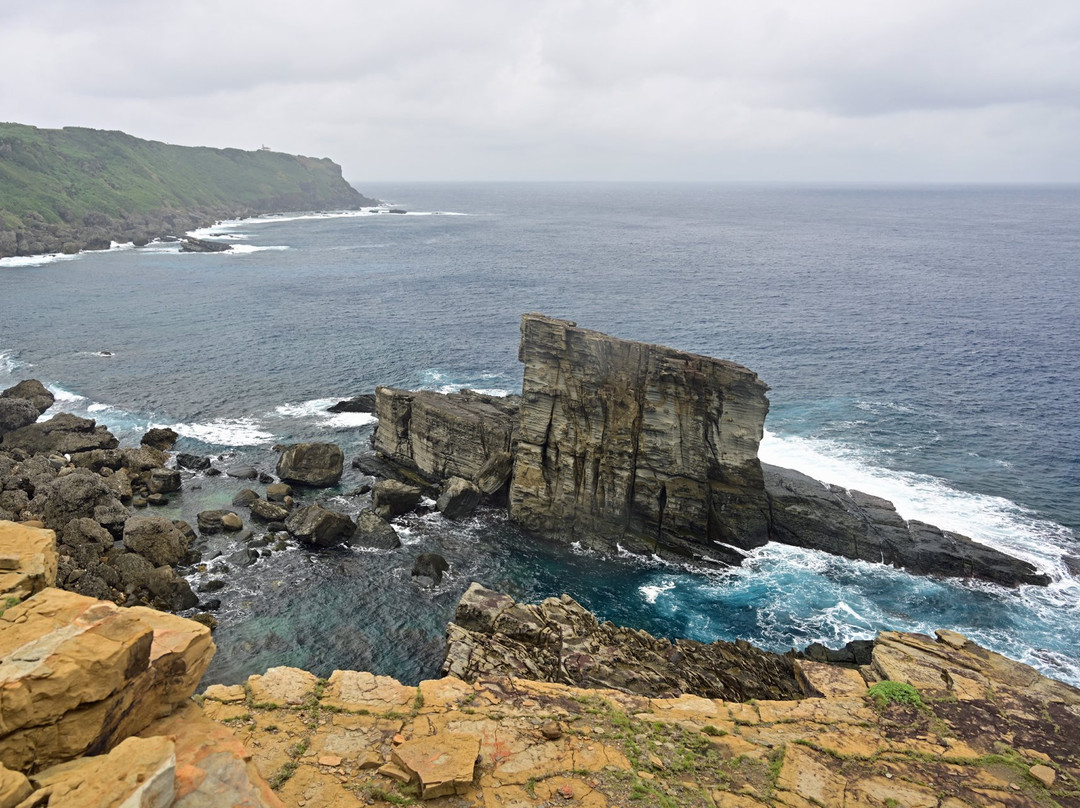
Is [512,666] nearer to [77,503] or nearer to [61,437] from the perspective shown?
[77,503]

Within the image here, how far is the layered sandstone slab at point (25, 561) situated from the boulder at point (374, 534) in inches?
1138

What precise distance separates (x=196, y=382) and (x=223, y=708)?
6022 cm

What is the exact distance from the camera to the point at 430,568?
41375 millimetres

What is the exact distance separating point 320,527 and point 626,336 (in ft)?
177

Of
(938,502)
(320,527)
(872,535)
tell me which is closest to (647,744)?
(320,527)

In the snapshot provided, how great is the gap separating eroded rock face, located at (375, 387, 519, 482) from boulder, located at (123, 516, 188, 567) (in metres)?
17.8

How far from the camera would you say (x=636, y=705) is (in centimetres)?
2312

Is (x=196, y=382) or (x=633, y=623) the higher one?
(x=196, y=382)

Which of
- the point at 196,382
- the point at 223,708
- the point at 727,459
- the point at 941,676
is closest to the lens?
the point at 223,708

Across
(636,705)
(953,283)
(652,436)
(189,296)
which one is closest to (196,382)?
(189,296)

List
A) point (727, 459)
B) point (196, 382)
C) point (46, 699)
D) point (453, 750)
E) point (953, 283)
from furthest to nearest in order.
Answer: point (953, 283) < point (196, 382) < point (727, 459) < point (453, 750) < point (46, 699)

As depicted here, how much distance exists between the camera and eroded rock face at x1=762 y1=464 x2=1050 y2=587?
136 feet

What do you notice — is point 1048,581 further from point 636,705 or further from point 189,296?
point 189,296

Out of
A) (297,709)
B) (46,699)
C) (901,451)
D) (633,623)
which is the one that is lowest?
(633,623)
